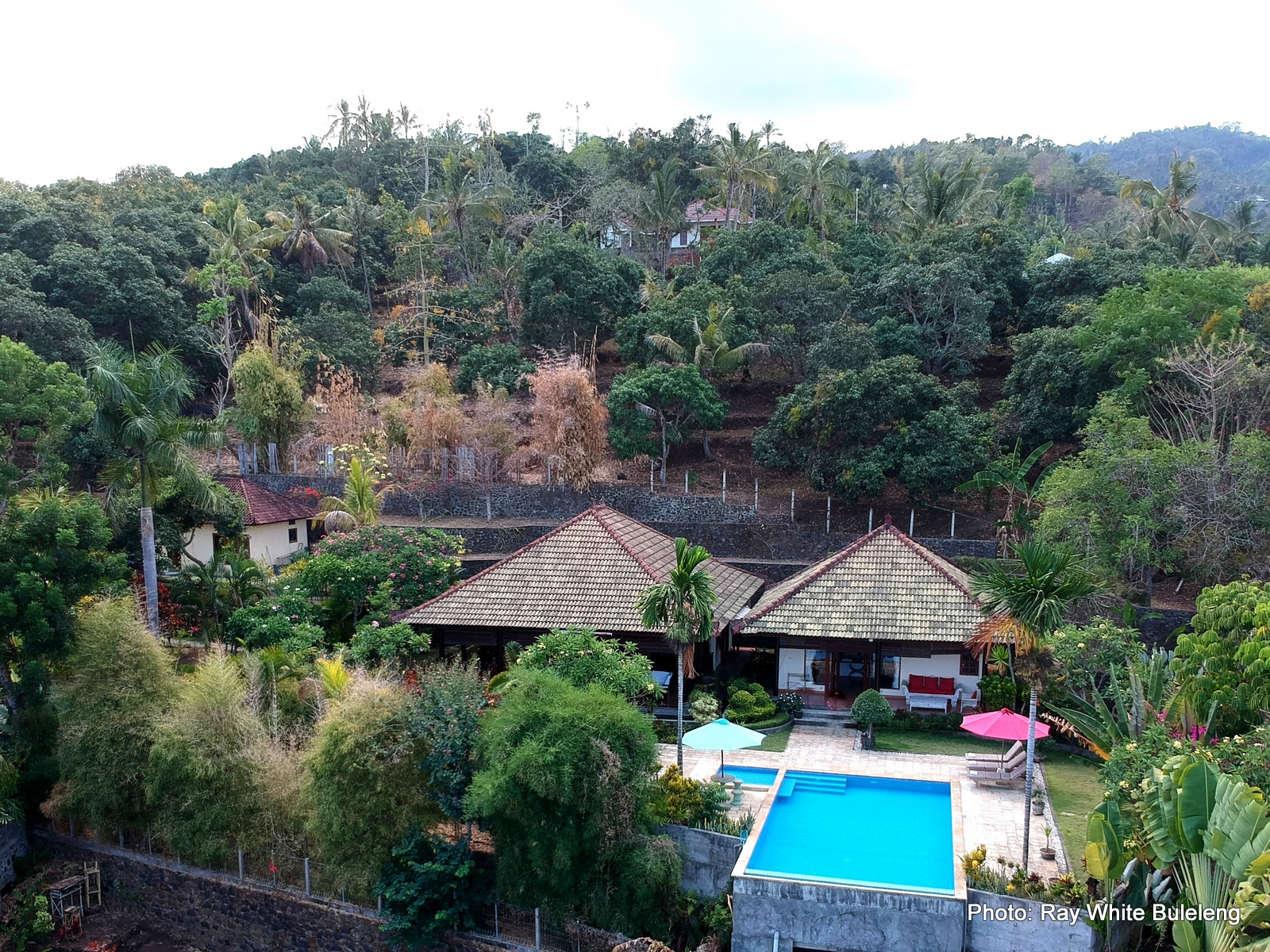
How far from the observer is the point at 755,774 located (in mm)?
17125

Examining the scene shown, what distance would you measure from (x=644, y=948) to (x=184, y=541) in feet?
61.1

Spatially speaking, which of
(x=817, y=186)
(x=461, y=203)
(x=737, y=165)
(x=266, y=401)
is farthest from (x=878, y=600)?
(x=461, y=203)

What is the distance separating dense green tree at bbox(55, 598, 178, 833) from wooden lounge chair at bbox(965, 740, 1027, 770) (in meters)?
15.0

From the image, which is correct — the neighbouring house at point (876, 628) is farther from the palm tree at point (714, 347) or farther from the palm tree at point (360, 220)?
the palm tree at point (360, 220)

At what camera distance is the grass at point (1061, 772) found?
14.8 metres

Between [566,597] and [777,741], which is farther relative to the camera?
[566,597]

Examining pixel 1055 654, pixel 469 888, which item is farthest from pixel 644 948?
pixel 1055 654

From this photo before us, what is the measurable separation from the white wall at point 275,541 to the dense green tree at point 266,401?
426cm

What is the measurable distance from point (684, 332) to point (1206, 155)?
12850 cm

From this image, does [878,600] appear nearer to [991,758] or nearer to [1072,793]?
[991,758]

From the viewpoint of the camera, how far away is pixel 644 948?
42.7 ft

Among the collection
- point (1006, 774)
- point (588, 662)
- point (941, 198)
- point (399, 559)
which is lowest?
point (1006, 774)

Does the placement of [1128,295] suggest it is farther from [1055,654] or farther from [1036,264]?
[1055,654]

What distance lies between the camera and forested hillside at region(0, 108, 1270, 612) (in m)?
23.4
